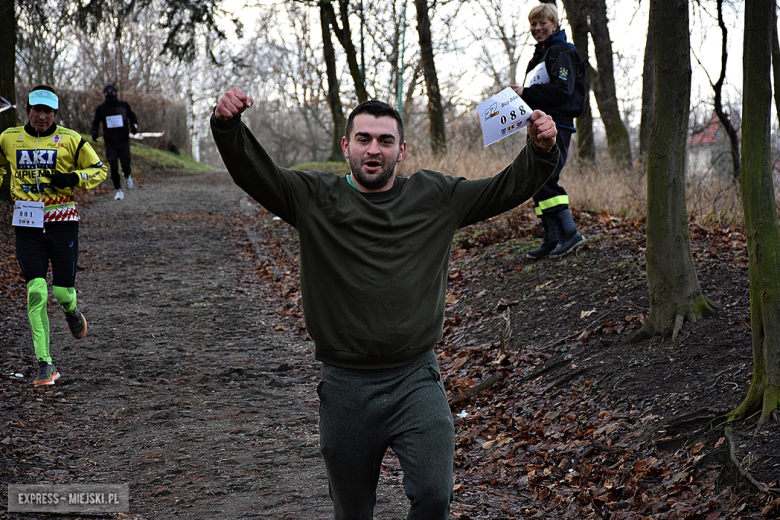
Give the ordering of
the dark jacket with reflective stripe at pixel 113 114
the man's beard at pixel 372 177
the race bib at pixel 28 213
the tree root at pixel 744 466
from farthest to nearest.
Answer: the dark jacket with reflective stripe at pixel 113 114, the race bib at pixel 28 213, the tree root at pixel 744 466, the man's beard at pixel 372 177

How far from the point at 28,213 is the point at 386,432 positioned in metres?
4.66

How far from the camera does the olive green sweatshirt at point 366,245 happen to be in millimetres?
3051

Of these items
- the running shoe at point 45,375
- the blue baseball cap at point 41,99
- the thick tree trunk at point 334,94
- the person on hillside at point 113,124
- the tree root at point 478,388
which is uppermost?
the thick tree trunk at point 334,94

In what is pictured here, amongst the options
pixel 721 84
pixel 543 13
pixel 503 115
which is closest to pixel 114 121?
pixel 543 13

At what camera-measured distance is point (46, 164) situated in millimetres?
6562

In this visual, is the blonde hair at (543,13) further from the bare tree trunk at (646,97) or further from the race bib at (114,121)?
the race bib at (114,121)

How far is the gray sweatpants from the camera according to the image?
2982 millimetres

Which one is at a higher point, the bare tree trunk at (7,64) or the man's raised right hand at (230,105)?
the bare tree trunk at (7,64)

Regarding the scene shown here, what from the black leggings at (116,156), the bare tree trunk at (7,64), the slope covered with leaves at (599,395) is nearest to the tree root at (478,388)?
the slope covered with leaves at (599,395)

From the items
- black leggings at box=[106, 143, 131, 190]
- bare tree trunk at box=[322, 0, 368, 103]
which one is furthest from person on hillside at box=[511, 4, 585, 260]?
bare tree trunk at box=[322, 0, 368, 103]

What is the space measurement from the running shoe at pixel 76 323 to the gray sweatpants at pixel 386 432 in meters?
4.85

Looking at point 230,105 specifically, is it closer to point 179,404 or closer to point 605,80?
point 179,404

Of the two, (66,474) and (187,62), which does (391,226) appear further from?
(187,62)

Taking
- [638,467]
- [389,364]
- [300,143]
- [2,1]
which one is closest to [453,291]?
[638,467]
